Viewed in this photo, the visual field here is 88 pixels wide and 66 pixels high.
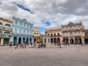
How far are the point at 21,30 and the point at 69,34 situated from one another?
2586 centimetres

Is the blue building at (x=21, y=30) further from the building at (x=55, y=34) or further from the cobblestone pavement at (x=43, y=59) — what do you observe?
the cobblestone pavement at (x=43, y=59)

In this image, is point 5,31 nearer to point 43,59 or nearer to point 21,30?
point 21,30

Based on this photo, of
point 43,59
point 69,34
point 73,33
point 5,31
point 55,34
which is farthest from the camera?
point 55,34

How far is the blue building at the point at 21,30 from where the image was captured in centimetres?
3528

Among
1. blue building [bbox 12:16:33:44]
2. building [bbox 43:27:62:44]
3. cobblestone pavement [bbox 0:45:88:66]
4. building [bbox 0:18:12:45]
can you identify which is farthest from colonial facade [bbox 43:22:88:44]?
cobblestone pavement [bbox 0:45:88:66]

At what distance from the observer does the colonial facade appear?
4788cm

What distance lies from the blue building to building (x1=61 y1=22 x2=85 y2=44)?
751 inches

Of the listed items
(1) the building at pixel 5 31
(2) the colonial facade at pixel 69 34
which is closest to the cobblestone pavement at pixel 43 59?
(1) the building at pixel 5 31

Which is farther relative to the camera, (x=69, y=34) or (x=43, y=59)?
(x=69, y=34)

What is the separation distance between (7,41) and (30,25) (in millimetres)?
13410

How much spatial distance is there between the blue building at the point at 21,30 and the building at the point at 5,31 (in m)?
1.63

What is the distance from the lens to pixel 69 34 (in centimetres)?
5100

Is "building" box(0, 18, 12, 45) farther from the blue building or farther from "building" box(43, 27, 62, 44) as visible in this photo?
"building" box(43, 27, 62, 44)

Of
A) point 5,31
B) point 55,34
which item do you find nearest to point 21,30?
point 5,31
